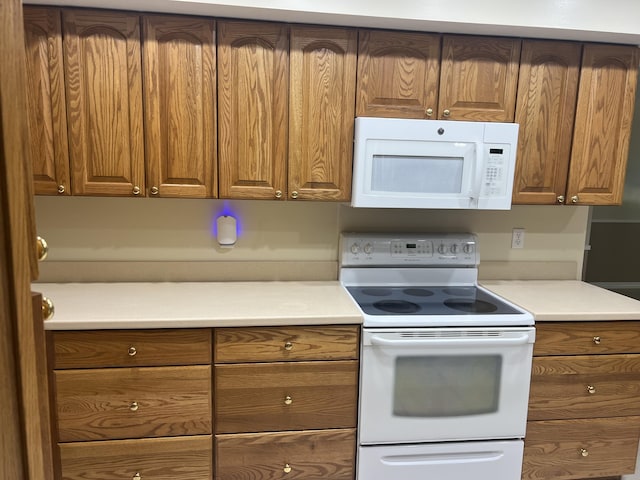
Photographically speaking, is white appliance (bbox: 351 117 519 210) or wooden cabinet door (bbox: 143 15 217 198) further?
white appliance (bbox: 351 117 519 210)

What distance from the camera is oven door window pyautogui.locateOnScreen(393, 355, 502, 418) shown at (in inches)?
72.3

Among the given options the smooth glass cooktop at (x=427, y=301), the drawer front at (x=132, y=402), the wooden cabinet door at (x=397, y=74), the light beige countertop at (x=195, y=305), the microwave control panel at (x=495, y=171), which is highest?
the wooden cabinet door at (x=397, y=74)

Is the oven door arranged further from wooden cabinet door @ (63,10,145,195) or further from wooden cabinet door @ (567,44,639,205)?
wooden cabinet door @ (63,10,145,195)

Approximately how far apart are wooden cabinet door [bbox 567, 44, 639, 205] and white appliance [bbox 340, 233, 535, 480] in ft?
2.33

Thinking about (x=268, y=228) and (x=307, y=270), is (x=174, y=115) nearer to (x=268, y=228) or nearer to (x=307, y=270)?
(x=268, y=228)

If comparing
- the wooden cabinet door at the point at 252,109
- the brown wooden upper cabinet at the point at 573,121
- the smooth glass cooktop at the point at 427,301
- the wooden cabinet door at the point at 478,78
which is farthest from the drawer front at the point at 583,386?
the wooden cabinet door at the point at 252,109

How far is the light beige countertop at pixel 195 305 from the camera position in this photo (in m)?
1.69

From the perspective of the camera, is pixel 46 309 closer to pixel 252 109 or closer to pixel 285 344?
pixel 285 344

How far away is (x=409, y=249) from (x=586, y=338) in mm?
849

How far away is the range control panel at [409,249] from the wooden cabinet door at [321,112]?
12.4 inches

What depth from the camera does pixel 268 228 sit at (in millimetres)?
2271

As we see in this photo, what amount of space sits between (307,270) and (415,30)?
121 centimetres

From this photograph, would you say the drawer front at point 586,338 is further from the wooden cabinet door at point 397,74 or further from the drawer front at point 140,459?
the drawer front at point 140,459

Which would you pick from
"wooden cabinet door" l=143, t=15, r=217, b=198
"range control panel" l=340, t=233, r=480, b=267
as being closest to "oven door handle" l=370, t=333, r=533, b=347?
"range control panel" l=340, t=233, r=480, b=267
